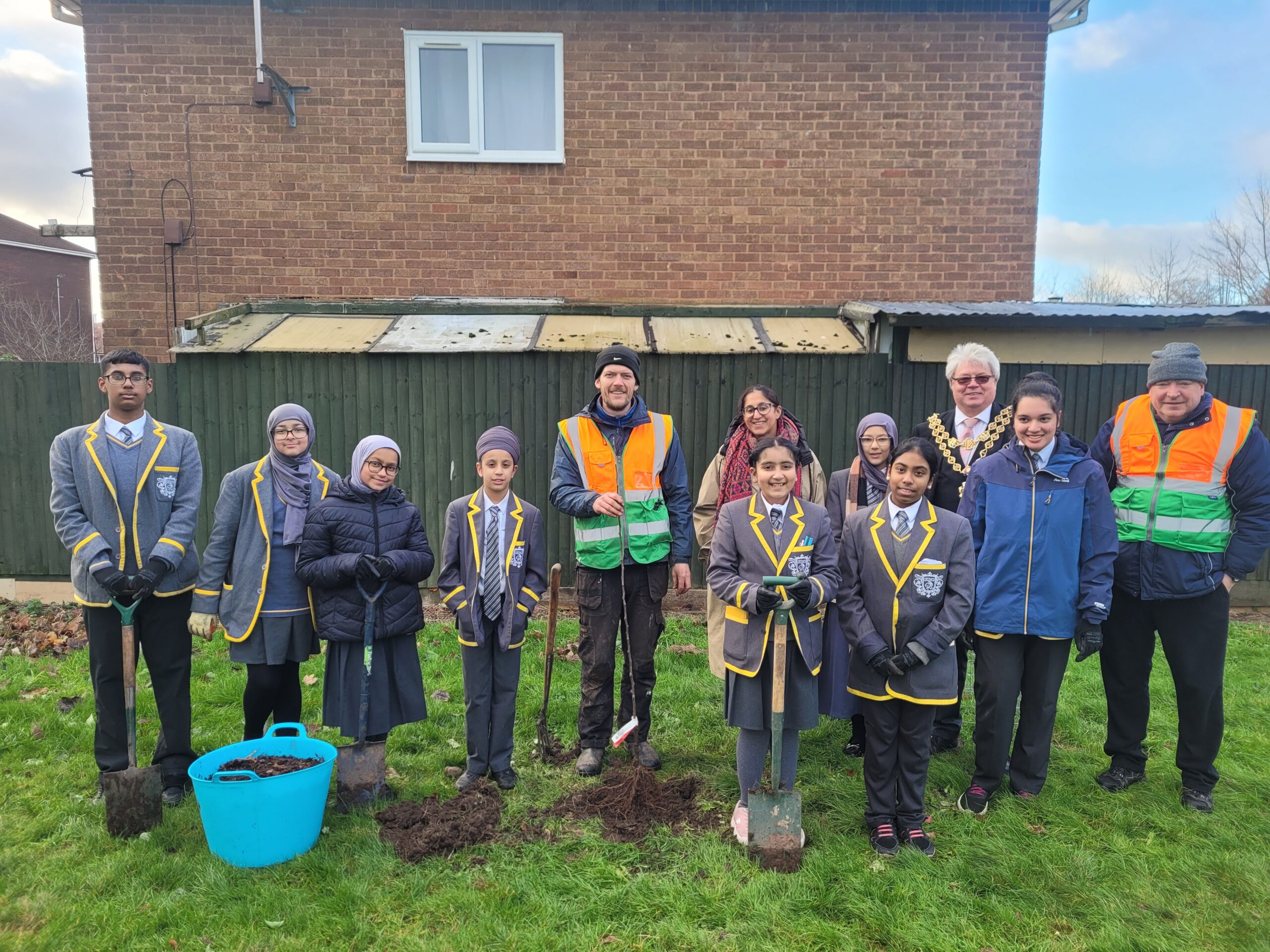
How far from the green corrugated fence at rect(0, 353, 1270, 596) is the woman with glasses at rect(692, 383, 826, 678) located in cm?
256

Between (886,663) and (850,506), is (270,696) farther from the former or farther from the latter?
(850,506)

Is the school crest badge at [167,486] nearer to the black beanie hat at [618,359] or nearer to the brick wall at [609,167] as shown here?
the black beanie hat at [618,359]

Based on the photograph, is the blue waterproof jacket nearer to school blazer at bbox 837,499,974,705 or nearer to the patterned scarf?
school blazer at bbox 837,499,974,705

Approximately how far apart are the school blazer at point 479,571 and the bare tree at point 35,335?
16820 millimetres

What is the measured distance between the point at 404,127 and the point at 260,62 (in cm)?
137

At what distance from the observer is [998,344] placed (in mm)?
6566

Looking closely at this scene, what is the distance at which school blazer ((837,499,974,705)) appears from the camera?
3359 millimetres

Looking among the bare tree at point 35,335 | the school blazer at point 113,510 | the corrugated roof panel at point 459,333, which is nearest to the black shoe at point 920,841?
the school blazer at point 113,510

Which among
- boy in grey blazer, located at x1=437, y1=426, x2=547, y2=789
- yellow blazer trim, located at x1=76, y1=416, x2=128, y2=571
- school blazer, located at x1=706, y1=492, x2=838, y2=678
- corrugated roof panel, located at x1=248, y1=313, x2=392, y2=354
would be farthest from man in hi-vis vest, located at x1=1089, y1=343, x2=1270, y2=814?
corrugated roof panel, located at x1=248, y1=313, x2=392, y2=354

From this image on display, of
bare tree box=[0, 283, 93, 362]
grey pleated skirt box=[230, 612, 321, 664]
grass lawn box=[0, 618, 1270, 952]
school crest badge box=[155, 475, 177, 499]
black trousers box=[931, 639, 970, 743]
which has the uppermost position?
bare tree box=[0, 283, 93, 362]

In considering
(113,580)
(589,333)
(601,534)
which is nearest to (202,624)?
(113,580)

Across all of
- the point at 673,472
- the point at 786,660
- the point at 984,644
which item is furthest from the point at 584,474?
the point at 984,644

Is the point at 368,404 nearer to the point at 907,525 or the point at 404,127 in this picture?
the point at 404,127

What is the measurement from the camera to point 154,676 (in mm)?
3906
